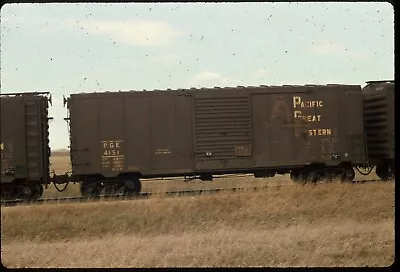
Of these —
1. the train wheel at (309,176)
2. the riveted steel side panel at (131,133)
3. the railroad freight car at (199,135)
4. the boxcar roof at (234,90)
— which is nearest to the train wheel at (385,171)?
the railroad freight car at (199,135)

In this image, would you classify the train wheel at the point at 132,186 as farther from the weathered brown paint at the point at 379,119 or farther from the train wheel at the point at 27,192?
the weathered brown paint at the point at 379,119

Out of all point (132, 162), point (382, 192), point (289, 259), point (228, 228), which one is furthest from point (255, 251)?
point (132, 162)

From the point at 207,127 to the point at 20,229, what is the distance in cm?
740

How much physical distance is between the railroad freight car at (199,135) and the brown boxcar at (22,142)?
3.82 ft

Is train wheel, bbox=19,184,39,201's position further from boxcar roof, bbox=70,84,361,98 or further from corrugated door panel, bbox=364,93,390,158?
corrugated door panel, bbox=364,93,390,158

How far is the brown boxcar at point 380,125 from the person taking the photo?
1645cm

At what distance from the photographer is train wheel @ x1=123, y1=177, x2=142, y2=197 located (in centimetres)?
1562

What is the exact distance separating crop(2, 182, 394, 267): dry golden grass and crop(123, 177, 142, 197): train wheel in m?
2.55

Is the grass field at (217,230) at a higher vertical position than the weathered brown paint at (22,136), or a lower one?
lower

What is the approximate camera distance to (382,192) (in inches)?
526

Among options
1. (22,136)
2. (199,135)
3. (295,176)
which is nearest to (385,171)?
(295,176)

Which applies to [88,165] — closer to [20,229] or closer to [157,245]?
[20,229]

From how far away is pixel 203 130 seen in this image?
1570cm

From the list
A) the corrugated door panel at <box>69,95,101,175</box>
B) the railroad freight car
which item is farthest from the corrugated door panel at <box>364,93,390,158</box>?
the corrugated door panel at <box>69,95,101,175</box>
